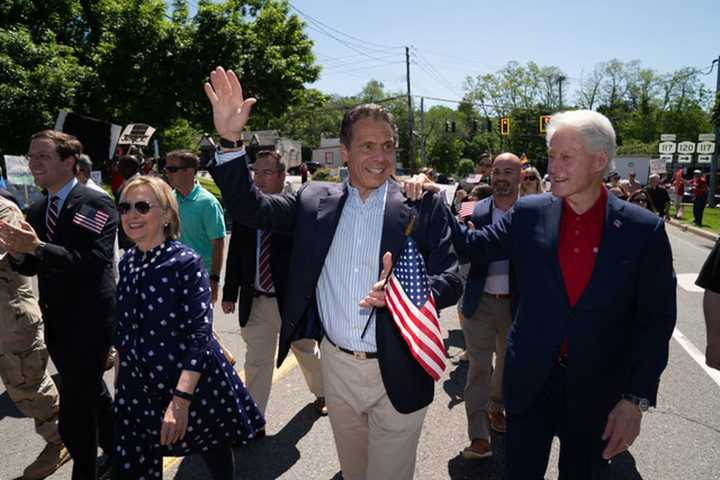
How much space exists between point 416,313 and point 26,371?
111 inches

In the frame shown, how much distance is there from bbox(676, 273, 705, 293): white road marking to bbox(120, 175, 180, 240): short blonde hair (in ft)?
31.0

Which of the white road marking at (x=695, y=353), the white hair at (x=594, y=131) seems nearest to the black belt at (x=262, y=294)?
the white hair at (x=594, y=131)

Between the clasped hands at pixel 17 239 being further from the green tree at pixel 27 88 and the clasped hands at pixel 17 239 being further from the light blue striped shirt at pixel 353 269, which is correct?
the green tree at pixel 27 88

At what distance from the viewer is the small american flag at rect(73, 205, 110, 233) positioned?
10.4 feet

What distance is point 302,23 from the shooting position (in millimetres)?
24172

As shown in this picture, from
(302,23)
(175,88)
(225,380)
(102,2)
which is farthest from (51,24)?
(225,380)

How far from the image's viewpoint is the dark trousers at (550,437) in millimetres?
2447

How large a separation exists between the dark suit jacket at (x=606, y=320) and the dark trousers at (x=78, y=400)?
241 cm

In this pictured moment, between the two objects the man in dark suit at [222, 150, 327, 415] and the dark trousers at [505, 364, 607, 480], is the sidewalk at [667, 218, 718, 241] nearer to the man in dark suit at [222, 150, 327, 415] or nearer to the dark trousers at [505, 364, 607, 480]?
the man in dark suit at [222, 150, 327, 415]

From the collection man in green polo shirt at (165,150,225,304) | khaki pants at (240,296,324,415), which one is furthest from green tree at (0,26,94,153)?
khaki pants at (240,296,324,415)

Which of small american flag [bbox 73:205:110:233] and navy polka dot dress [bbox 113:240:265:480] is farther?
small american flag [bbox 73:205:110:233]

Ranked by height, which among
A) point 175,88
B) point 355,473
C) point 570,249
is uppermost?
point 175,88

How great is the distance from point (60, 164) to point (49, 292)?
800mm

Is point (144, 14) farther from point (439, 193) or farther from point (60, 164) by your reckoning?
point (439, 193)
